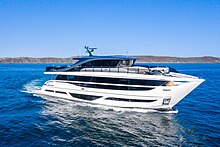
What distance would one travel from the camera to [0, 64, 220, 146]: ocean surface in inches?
508

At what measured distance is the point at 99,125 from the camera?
1566 cm

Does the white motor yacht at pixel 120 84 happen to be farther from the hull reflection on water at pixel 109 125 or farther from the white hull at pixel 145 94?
the hull reflection on water at pixel 109 125

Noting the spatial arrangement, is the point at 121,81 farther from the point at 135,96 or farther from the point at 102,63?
the point at 102,63

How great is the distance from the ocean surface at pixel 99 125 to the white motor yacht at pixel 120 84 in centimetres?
94

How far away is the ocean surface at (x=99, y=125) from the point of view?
12.9 metres

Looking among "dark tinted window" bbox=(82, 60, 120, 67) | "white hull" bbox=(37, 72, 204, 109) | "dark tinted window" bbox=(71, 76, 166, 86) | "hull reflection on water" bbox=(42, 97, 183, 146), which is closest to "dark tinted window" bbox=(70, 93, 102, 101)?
"white hull" bbox=(37, 72, 204, 109)

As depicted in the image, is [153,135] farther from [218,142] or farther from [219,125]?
[219,125]

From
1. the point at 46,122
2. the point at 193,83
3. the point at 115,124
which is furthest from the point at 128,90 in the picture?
the point at 46,122

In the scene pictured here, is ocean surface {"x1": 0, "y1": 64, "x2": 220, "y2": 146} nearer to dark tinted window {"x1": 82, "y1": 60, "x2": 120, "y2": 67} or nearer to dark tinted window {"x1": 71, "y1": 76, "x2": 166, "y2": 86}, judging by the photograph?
dark tinted window {"x1": 71, "y1": 76, "x2": 166, "y2": 86}

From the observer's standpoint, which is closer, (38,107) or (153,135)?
(153,135)

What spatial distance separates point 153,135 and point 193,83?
23.7 feet

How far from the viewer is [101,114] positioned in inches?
722

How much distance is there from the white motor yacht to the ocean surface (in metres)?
0.94

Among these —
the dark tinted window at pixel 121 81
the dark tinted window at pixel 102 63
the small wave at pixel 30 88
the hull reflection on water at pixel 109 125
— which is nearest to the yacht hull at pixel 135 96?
the dark tinted window at pixel 121 81
